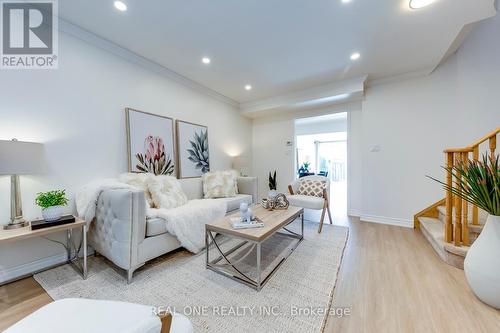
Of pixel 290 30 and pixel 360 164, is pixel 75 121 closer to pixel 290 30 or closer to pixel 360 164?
pixel 290 30

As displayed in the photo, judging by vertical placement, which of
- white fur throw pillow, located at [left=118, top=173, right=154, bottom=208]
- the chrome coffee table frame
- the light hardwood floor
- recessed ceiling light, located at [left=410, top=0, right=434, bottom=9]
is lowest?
the light hardwood floor

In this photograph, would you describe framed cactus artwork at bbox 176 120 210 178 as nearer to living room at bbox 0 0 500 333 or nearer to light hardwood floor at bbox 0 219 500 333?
living room at bbox 0 0 500 333

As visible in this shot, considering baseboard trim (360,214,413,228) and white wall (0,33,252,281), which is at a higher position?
white wall (0,33,252,281)

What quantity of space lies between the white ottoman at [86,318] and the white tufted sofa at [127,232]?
884mm

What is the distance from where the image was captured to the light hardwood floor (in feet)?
4.02

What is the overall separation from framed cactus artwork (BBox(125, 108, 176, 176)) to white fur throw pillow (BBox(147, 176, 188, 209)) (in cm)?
37

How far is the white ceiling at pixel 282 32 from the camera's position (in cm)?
179

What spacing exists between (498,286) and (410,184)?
6.87 ft

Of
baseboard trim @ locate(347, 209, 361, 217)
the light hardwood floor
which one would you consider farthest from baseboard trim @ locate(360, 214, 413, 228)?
the light hardwood floor

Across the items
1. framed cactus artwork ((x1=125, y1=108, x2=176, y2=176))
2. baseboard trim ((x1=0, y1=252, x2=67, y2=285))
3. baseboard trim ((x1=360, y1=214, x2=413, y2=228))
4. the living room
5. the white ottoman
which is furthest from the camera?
baseboard trim ((x1=360, y1=214, x2=413, y2=228))

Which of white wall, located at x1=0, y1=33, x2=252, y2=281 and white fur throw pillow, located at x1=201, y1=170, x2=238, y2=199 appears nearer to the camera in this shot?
white wall, located at x1=0, y1=33, x2=252, y2=281

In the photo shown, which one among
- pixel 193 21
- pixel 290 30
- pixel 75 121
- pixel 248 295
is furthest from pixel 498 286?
pixel 75 121

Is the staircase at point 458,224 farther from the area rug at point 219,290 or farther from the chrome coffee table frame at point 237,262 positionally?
the chrome coffee table frame at point 237,262

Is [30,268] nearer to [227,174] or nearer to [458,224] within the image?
[227,174]
